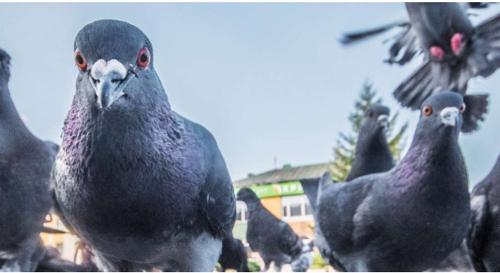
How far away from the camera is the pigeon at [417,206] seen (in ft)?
4.19

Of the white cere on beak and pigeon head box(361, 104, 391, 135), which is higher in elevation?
the white cere on beak

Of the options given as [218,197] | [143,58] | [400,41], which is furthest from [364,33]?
[143,58]

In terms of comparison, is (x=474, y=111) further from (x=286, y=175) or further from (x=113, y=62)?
(x=113, y=62)

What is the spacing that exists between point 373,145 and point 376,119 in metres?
0.08

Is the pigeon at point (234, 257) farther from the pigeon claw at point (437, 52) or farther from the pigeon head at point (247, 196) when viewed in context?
the pigeon claw at point (437, 52)

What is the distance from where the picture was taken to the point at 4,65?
146 cm

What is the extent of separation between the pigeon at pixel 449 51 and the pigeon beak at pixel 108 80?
106 cm

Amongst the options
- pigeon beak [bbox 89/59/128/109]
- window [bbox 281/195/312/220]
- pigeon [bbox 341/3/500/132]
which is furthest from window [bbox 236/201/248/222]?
pigeon beak [bbox 89/59/128/109]

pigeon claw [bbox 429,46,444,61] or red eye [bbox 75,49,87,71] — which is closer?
red eye [bbox 75,49,87,71]

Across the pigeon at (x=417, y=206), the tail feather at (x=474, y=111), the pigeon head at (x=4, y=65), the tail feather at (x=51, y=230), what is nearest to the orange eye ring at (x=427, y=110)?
the pigeon at (x=417, y=206)

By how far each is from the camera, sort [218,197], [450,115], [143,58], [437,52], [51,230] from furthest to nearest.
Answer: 1. [437,52]
2. [51,230]
3. [450,115]
4. [218,197]
5. [143,58]

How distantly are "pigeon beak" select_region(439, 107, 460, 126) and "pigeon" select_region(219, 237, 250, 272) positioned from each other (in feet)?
1.85

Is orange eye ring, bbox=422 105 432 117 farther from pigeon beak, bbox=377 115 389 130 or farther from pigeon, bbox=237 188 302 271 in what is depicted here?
pigeon, bbox=237 188 302 271

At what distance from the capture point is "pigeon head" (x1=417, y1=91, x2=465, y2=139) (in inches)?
48.4
